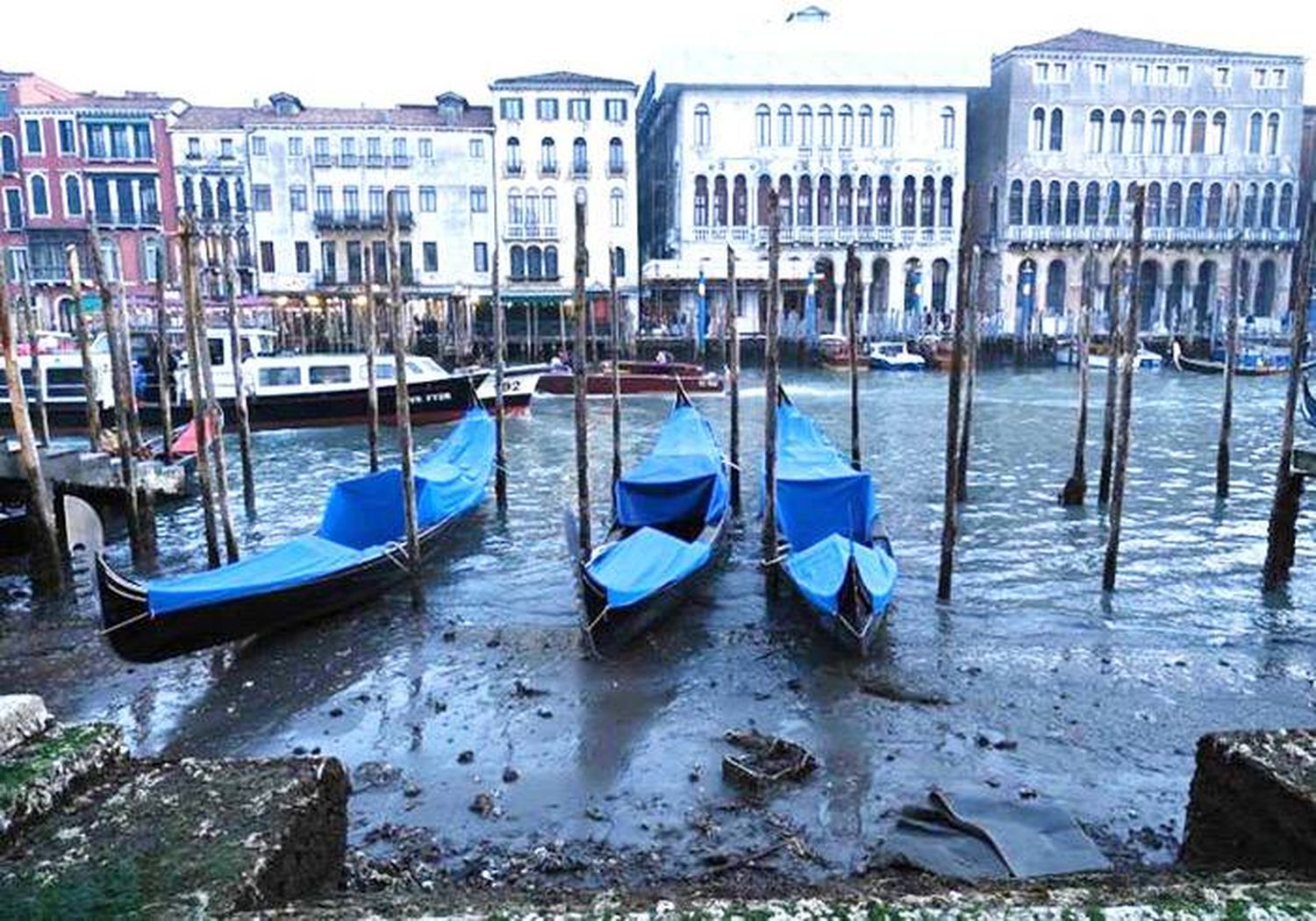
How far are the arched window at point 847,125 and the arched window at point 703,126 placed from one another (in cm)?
505

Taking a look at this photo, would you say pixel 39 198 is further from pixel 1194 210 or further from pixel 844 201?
pixel 1194 210

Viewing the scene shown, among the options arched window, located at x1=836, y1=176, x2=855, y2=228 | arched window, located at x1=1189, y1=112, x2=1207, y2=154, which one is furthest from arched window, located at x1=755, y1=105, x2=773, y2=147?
arched window, located at x1=1189, y1=112, x2=1207, y2=154

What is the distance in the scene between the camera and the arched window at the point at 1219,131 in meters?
40.2

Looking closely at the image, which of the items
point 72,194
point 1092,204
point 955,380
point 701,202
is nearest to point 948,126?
point 1092,204

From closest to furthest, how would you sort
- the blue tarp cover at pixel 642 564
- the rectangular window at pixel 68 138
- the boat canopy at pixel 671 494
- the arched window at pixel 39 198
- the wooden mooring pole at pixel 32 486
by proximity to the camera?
1. the blue tarp cover at pixel 642 564
2. the wooden mooring pole at pixel 32 486
3. the boat canopy at pixel 671 494
4. the rectangular window at pixel 68 138
5. the arched window at pixel 39 198

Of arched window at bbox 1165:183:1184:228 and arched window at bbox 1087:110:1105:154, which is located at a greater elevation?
arched window at bbox 1087:110:1105:154

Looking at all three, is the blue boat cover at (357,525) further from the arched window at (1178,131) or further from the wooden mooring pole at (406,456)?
the arched window at (1178,131)

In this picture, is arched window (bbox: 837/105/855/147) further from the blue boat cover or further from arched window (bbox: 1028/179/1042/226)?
the blue boat cover

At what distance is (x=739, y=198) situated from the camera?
3894 cm

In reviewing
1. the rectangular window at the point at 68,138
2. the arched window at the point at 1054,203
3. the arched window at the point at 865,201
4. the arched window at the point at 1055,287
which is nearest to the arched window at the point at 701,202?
the arched window at the point at 865,201

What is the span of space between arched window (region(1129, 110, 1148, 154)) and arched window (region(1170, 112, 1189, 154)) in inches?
44.0

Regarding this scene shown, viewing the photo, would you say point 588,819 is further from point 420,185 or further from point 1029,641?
point 420,185

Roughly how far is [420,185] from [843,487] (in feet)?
99.8

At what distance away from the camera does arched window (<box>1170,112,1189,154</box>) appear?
4003 centimetres
